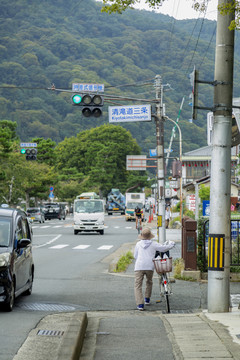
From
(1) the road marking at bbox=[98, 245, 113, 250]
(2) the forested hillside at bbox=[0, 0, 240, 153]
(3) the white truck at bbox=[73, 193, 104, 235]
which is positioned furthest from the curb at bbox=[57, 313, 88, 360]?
(2) the forested hillside at bbox=[0, 0, 240, 153]

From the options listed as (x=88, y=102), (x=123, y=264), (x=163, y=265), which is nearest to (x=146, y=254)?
(x=163, y=265)

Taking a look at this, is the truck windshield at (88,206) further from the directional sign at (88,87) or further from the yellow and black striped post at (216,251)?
the yellow and black striped post at (216,251)

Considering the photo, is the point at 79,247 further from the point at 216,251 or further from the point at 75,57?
the point at 75,57

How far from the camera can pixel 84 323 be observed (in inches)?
354

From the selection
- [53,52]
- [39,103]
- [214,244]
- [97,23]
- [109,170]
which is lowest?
[214,244]

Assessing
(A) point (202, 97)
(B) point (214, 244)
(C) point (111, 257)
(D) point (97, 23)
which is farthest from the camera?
(D) point (97, 23)

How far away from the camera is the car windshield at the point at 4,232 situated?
11778mm

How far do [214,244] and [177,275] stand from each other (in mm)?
5905

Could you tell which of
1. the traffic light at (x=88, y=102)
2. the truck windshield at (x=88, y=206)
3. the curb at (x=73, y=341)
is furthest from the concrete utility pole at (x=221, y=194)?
the truck windshield at (x=88, y=206)

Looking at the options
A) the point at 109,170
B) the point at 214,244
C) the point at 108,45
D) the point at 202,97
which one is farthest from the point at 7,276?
the point at 108,45

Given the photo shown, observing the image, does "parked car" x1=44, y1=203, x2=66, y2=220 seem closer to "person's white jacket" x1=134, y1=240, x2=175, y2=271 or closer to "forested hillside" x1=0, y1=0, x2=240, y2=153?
"forested hillside" x1=0, y1=0, x2=240, y2=153

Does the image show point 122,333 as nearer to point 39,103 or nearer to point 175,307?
point 175,307

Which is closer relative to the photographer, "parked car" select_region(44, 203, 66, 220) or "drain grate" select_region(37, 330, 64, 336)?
"drain grate" select_region(37, 330, 64, 336)

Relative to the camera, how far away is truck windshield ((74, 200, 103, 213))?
42.5 meters
